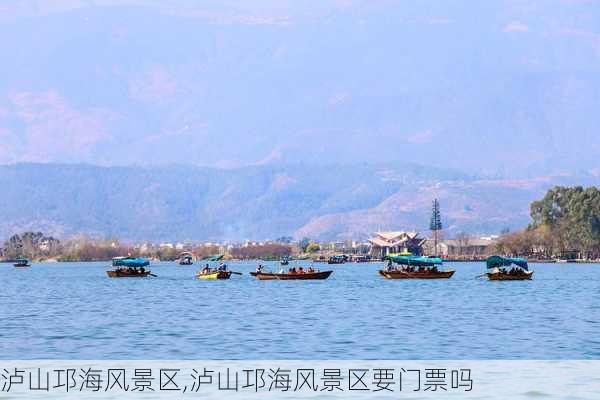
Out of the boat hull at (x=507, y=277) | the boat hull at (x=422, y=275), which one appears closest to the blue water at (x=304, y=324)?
the boat hull at (x=507, y=277)

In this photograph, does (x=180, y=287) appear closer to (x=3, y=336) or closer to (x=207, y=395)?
(x=3, y=336)

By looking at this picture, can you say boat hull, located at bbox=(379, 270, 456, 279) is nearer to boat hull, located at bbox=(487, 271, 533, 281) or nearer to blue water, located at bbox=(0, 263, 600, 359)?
boat hull, located at bbox=(487, 271, 533, 281)

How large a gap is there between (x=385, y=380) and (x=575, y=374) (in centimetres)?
745

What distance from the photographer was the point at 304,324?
90.0 meters

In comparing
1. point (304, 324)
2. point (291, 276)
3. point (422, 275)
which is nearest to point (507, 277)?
point (422, 275)

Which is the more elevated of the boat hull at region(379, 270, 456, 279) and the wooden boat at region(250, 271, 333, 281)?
the boat hull at region(379, 270, 456, 279)

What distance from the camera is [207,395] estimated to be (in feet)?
159

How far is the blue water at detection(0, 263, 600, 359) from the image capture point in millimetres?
70125

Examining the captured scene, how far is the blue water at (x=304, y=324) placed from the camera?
70125mm

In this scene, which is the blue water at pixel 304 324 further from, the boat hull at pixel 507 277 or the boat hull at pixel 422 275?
the boat hull at pixel 422 275

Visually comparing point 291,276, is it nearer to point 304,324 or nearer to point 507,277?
point 507,277

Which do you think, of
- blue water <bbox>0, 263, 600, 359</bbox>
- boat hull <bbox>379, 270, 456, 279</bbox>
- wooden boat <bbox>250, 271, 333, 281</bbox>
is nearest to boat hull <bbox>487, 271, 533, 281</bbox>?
boat hull <bbox>379, 270, 456, 279</bbox>

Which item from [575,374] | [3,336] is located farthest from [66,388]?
[3,336]

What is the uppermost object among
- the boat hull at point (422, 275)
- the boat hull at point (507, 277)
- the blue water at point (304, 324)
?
the boat hull at point (422, 275)
